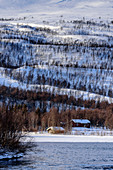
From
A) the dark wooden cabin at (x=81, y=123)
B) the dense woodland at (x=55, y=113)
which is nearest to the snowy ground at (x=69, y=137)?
the dense woodland at (x=55, y=113)

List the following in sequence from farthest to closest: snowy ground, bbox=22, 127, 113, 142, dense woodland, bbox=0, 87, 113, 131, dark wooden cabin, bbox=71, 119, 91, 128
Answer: dark wooden cabin, bbox=71, 119, 91, 128 → dense woodland, bbox=0, 87, 113, 131 → snowy ground, bbox=22, 127, 113, 142

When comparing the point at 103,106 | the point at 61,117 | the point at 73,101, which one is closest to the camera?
the point at 61,117

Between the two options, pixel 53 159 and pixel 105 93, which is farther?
pixel 105 93

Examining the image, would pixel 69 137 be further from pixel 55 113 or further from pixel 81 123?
pixel 81 123

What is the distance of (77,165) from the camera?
104 feet

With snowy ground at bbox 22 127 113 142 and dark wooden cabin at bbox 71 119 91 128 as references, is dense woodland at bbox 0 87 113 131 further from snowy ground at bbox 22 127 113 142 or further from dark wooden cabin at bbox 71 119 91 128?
snowy ground at bbox 22 127 113 142

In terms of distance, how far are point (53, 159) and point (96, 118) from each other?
89.5 metres

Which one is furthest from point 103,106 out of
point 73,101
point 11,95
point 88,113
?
point 11,95

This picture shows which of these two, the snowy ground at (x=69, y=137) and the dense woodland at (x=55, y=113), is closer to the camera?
the snowy ground at (x=69, y=137)

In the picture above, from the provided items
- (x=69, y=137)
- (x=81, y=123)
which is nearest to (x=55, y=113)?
(x=81, y=123)

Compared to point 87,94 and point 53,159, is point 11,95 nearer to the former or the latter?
point 87,94

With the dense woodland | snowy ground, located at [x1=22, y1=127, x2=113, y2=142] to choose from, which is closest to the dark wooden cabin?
the dense woodland

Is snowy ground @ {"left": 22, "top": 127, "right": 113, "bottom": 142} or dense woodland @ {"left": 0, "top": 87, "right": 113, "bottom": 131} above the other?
snowy ground @ {"left": 22, "top": 127, "right": 113, "bottom": 142}

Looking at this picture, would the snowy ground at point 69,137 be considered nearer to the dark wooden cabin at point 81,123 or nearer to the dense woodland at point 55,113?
the dense woodland at point 55,113
